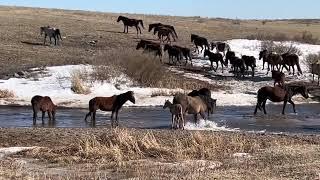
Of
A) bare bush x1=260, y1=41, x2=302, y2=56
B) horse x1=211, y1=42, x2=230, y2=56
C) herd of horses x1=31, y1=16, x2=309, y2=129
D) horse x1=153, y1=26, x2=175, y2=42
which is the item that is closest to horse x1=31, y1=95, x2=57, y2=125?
herd of horses x1=31, y1=16, x2=309, y2=129

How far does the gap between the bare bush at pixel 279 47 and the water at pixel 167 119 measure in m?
21.4

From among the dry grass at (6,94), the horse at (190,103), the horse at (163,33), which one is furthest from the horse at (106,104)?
the horse at (163,33)

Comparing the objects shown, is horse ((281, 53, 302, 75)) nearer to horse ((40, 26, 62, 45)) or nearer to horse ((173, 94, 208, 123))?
horse ((40, 26, 62, 45))

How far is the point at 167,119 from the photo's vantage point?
83.7 ft

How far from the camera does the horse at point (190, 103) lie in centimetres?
2223

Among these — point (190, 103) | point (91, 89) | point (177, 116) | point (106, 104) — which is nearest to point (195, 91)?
point (190, 103)

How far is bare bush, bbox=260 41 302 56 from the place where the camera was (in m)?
51.3

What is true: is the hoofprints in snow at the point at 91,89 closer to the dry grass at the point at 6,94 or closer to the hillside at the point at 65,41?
the dry grass at the point at 6,94

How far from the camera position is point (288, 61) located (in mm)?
42062

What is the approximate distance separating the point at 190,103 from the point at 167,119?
3157 millimetres

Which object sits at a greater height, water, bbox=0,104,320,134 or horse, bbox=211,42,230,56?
horse, bbox=211,42,230,56

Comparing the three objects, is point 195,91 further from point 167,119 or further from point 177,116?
point 177,116

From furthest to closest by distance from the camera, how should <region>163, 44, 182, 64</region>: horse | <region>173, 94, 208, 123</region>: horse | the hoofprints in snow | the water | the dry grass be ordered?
<region>163, 44, 182, 64</region>: horse → the hoofprints in snow → the dry grass → the water → <region>173, 94, 208, 123</region>: horse

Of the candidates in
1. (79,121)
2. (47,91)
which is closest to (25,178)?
(79,121)
